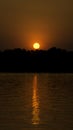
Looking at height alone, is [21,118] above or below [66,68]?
below

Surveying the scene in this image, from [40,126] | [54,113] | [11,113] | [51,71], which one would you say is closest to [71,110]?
[54,113]

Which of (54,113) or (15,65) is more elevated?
(15,65)

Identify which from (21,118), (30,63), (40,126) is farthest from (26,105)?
(30,63)

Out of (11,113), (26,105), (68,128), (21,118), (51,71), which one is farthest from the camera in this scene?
(51,71)

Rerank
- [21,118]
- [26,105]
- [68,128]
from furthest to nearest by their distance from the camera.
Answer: [26,105] → [21,118] → [68,128]

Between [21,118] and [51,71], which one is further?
[51,71]

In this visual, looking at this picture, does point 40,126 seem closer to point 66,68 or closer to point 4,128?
point 4,128

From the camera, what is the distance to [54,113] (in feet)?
37.6

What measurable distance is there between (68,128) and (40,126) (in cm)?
55

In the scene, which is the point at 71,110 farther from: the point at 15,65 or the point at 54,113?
the point at 15,65

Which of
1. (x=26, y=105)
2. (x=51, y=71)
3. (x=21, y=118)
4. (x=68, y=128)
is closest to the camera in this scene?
(x=68, y=128)

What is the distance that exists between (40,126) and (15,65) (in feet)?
154

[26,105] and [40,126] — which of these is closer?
[40,126]

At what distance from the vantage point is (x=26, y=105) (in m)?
13.2
